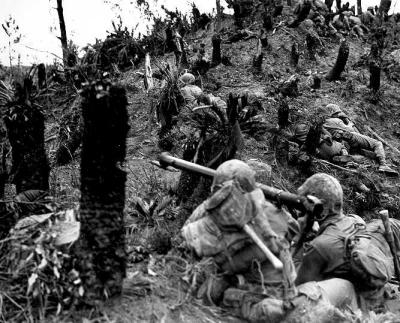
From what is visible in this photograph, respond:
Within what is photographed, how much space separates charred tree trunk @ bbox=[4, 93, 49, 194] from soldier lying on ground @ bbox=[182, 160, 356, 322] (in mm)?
2402

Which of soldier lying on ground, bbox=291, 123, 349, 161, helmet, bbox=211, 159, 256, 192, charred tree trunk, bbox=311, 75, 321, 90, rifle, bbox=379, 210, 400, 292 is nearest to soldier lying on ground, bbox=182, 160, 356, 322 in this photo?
helmet, bbox=211, 159, 256, 192

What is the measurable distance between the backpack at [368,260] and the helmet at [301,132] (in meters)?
4.87

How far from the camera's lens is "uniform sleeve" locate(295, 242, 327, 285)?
5168mm

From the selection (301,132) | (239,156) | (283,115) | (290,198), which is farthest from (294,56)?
(290,198)

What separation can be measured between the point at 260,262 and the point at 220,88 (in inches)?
331

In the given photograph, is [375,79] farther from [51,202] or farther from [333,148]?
[51,202]

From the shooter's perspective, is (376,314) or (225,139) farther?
(225,139)

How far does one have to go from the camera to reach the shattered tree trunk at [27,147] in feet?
19.3

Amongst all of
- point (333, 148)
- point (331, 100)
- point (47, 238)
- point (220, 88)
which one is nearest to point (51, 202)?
point (47, 238)

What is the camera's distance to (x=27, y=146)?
598cm

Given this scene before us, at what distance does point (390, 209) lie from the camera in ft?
30.6

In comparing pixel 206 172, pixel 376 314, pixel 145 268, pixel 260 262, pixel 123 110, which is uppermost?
pixel 123 110

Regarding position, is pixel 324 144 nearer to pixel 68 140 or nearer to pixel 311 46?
pixel 68 140

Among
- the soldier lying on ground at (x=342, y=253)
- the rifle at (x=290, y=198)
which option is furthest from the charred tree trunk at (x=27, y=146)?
the soldier lying on ground at (x=342, y=253)
